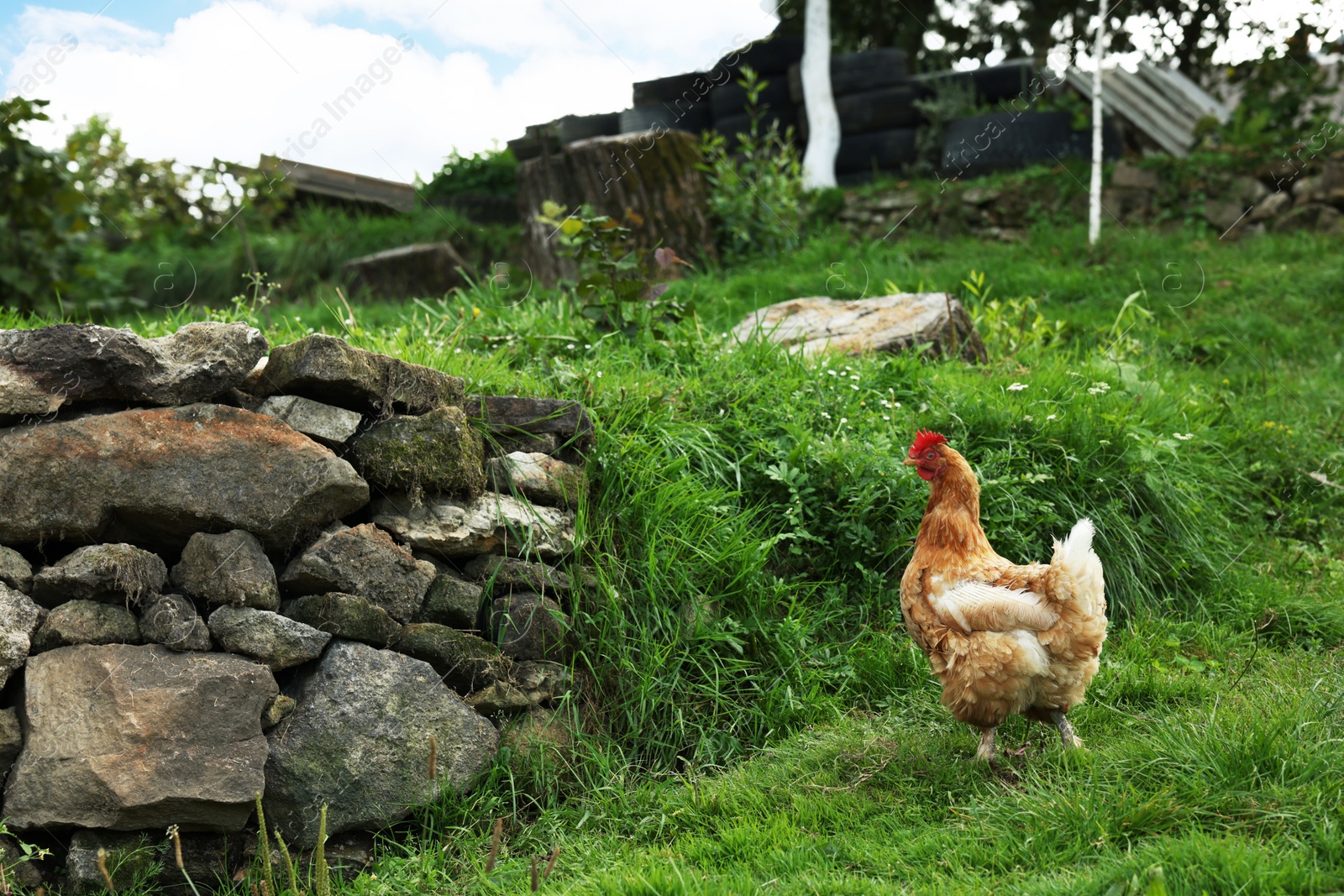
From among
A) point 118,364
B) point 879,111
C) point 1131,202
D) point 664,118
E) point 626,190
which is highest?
point 664,118

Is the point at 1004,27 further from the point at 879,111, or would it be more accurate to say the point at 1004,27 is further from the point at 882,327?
the point at 882,327

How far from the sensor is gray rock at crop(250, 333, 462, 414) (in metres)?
3.37

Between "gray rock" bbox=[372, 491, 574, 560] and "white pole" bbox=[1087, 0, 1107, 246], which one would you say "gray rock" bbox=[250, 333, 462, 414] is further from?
"white pole" bbox=[1087, 0, 1107, 246]

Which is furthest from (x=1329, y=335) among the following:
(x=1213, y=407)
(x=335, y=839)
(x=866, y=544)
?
(x=335, y=839)

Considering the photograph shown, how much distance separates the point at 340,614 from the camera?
127 inches

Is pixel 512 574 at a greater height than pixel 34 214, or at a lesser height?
lesser

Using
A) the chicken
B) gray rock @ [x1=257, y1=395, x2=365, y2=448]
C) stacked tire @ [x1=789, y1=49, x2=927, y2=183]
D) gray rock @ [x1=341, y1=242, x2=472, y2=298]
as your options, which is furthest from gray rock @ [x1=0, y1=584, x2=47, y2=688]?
stacked tire @ [x1=789, y1=49, x2=927, y2=183]

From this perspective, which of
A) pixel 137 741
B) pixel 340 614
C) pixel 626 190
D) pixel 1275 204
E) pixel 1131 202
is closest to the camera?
pixel 137 741

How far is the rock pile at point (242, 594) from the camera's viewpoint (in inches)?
113

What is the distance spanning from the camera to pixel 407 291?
29.9ft

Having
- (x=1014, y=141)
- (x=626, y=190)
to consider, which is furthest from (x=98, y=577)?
(x=1014, y=141)

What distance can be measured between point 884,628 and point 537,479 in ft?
5.00

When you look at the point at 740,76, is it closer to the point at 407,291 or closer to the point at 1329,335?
the point at 407,291

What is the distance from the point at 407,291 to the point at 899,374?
5.51 m
